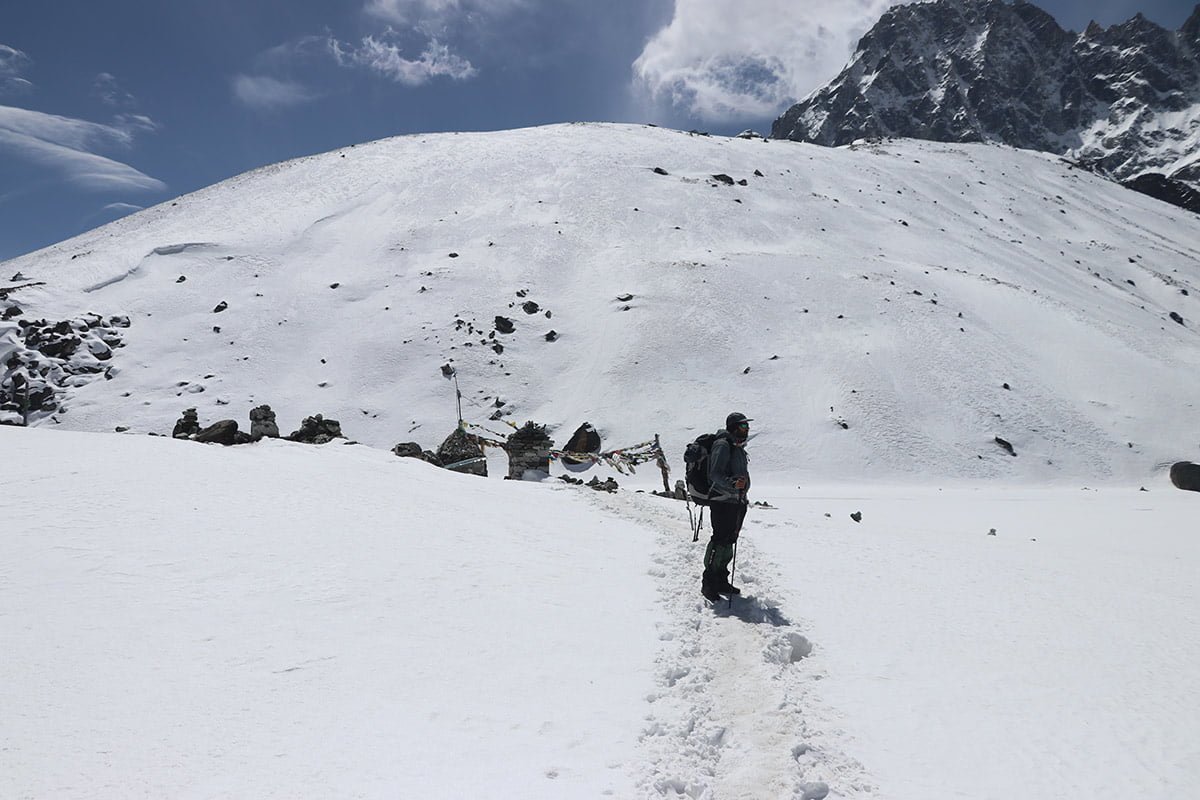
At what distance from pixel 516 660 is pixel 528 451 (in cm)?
2287

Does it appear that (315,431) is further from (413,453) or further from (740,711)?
(740,711)

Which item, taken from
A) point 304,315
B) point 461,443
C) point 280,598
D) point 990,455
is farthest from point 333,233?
point 280,598

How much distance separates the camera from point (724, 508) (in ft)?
26.2

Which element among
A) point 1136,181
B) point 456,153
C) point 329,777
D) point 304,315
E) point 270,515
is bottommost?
point 329,777

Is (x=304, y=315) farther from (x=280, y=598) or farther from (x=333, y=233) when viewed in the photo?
(x=280, y=598)

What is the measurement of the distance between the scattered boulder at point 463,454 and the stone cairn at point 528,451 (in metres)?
1.44

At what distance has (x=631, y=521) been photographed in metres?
12.8

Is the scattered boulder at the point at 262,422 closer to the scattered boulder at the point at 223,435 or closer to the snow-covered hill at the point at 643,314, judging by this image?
the scattered boulder at the point at 223,435

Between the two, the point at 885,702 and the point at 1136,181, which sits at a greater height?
the point at 1136,181

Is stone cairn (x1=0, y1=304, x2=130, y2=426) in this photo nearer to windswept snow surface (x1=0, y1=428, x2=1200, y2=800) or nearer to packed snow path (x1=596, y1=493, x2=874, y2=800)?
windswept snow surface (x1=0, y1=428, x2=1200, y2=800)

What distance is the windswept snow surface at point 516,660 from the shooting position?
4125 mm

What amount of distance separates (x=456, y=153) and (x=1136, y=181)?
155749 mm

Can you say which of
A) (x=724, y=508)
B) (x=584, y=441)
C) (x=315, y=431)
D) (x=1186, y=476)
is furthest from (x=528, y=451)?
(x=1186, y=476)

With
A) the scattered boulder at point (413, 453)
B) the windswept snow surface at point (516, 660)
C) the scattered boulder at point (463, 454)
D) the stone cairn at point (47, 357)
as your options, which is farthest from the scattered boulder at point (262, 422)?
the stone cairn at point (47, 357)
